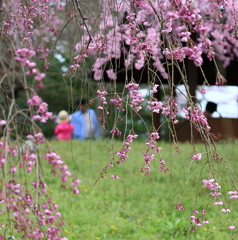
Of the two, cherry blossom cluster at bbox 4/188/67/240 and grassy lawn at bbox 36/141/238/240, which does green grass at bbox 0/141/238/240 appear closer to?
grassy lawn at bbox 36/141/238/240

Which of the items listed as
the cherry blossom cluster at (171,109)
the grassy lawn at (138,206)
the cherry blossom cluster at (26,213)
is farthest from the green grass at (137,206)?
the cherry blossom cluster at (26,213)

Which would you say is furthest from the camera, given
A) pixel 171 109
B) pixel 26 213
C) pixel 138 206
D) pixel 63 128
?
pixel 63 128

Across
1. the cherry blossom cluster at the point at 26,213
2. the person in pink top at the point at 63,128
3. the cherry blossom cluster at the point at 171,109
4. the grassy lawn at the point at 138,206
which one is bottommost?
the grassy lawn at the point at 138,206

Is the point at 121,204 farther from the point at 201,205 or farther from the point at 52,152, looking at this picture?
the point at 52,152

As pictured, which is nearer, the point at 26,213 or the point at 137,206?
the point at 26,213

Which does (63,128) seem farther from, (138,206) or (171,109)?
(171,109)

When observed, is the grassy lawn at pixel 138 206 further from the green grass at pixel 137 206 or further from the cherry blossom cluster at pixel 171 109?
the cherry blossom cluster at pixel 171 109

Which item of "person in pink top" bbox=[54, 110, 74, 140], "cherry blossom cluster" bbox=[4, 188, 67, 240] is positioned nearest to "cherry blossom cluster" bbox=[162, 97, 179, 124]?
"cherry blossom cluster" bbox=[4, 188, 67, 240]

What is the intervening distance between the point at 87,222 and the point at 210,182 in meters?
2.63

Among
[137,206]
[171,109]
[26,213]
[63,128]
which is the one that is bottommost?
[137,206]

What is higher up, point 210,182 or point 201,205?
point 210,182

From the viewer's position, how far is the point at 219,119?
375 inches

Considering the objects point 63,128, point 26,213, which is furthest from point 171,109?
point 63,128

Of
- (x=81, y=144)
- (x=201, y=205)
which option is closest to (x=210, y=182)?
(x=201, y=205)
